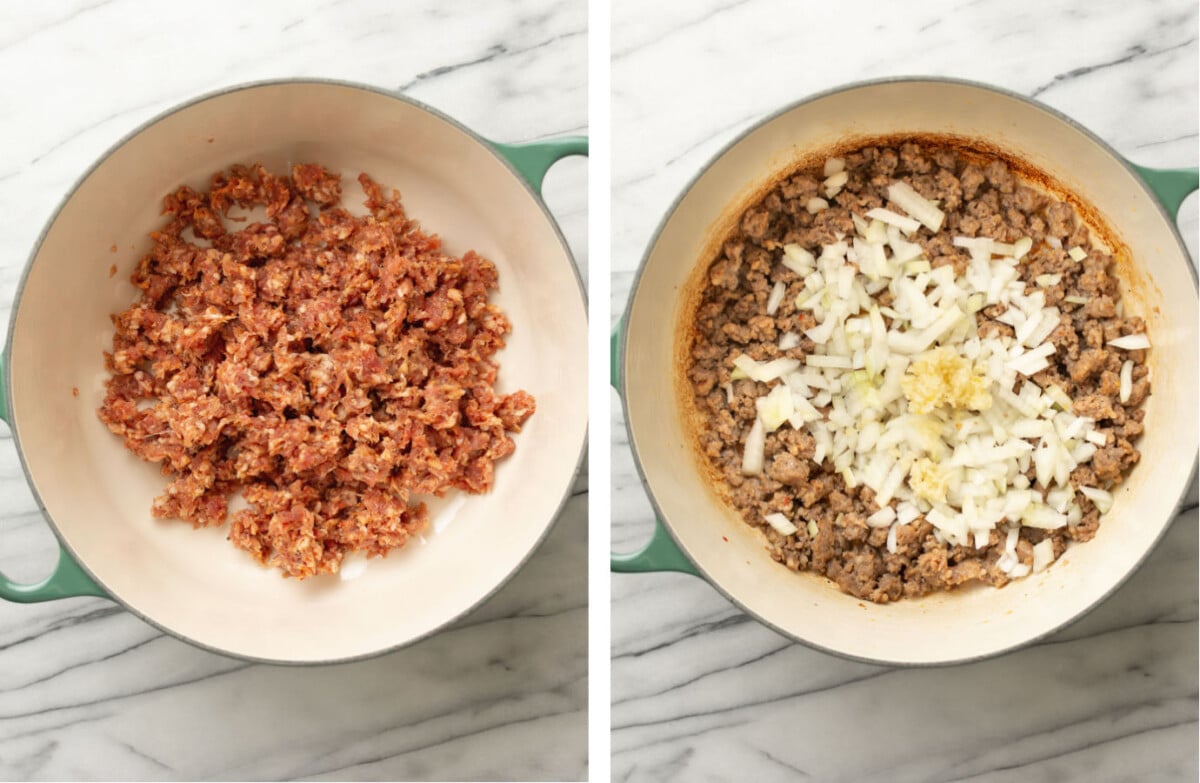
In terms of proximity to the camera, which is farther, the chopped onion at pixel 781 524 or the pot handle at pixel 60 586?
the chopped onion at pixel 781 524

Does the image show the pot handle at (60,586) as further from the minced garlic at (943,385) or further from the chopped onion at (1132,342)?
the chopped onion at (1132,342)

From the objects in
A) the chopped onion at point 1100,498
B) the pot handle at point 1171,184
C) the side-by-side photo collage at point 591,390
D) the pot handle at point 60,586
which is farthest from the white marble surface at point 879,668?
the pot handle at point 60,586

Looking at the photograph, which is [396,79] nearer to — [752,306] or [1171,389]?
[752,306]

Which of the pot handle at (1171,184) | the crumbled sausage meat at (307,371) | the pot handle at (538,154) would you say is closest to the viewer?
the pot handle at (1171,184)

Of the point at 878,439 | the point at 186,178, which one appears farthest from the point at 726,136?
the point at 186,178

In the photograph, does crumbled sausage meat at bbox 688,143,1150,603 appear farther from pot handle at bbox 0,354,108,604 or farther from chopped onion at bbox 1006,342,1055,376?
pot handle at bbox 0,354,108,604

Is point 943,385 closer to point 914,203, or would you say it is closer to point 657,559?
point 914,203

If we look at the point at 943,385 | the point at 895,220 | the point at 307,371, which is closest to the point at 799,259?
the point at 895,220

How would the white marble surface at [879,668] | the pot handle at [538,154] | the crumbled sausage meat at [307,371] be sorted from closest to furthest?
the pot handle at [538,154] < the crumbled sausage meat at [307,371] < the white marble surface at [879,668]
